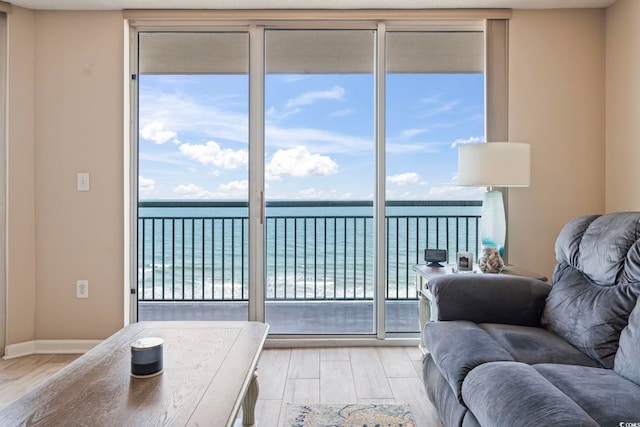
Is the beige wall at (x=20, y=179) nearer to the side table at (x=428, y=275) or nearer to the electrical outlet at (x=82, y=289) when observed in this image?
the electrical outlet at (x=82, y=289)

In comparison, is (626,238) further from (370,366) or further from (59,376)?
(59,376)

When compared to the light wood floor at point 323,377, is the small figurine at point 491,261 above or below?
above

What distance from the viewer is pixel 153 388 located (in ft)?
4.25

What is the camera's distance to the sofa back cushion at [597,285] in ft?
Answer: 5.53

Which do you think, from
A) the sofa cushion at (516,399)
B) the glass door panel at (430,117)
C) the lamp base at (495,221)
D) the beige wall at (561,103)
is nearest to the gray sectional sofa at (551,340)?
the sofa cushion at (516,399)

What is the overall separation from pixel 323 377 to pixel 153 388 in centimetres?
142

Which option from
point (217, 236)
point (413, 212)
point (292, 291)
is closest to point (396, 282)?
point (413, 212)

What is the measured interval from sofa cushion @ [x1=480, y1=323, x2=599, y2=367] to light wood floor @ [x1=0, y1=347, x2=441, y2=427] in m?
0.55

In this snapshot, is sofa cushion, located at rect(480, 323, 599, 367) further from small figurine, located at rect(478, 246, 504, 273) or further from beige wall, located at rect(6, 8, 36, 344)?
beige wall, located at rect(6, 8, 36, 344)

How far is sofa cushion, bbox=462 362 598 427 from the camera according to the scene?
111cm

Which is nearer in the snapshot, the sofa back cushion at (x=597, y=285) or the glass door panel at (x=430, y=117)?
the sofa back cushion at (x=597, y=285)

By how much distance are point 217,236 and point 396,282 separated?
67.8 inches

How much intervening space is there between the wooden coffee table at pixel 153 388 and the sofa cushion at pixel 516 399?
2.50ft

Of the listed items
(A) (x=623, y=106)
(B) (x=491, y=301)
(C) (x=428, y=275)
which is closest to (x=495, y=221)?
(C) (x=428, y=275)
